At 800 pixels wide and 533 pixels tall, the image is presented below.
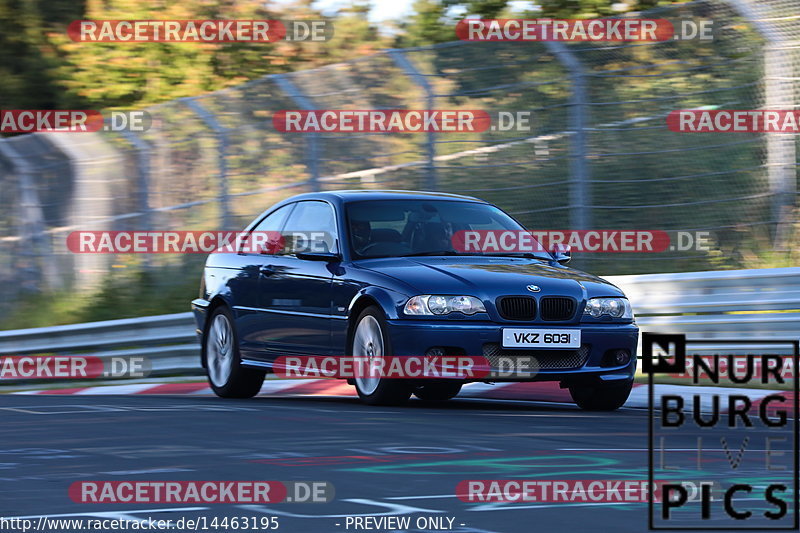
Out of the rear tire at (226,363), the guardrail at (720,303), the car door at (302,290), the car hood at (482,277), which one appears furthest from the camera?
the rear tire at (226,363)

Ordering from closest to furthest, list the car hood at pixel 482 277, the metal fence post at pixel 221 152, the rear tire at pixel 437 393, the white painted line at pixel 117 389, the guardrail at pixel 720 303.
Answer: the car hood at pixel 482 277, the rear tire at pixel 437 393, the guardrail at pixel 720 303, the white painted line at pixel 117 389, the metal fence post at pixel 221 152

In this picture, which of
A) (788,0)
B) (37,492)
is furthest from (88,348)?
(37,492)

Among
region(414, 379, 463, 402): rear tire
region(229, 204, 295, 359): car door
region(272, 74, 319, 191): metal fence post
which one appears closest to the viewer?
region(414, 379, 463, 402): rear tire

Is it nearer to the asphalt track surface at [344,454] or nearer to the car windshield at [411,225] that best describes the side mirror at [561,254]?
the car windshield at [411,225]

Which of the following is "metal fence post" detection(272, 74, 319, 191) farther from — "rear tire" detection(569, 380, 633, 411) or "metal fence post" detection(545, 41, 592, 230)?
"rear tire" detection(569, 380, 633, 411)

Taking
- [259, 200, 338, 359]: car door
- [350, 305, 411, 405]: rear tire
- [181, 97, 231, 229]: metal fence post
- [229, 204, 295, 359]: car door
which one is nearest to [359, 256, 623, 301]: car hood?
[350, 305, 411, 405]: rear tire

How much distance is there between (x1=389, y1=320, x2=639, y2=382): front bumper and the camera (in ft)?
35.6

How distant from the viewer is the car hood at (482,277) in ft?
36.0

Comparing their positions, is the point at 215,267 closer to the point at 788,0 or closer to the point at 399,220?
the point at 399,220

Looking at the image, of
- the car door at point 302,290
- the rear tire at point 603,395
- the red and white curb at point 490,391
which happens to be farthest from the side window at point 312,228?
the rear tire at point 603,395

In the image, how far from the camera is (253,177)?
18.7m

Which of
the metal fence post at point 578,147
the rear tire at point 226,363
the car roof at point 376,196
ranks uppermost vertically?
the metal fence post at point 578,147

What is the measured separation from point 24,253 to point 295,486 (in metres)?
14.9

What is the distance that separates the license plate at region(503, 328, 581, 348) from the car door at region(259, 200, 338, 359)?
1.47 metres
